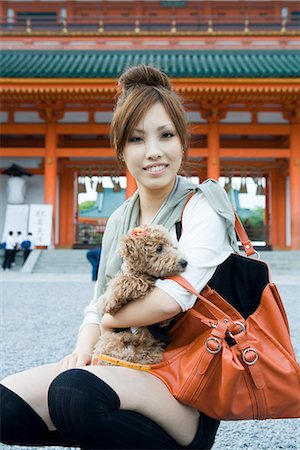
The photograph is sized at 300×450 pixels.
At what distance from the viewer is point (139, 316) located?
128 cm

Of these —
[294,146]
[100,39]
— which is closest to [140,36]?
[100,39]

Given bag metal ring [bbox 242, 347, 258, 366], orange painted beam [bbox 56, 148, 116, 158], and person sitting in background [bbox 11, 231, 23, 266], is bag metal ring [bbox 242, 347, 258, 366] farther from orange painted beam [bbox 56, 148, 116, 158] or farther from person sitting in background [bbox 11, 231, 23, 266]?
orange painted beam [bbox 56, 148, 116, 158]

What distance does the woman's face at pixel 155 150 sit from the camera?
148 centimetres

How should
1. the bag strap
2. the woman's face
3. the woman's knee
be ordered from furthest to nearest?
the woman's face
the bag strap
the woman's knee

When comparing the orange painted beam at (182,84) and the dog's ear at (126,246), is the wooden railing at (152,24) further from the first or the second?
the dog's ear at (126,246)

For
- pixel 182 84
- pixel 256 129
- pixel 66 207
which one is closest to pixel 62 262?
pixel 66 207

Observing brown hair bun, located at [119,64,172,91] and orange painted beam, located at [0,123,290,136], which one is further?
orange painted beam, located at [0,123,290,136]

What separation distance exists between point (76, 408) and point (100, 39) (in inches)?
523

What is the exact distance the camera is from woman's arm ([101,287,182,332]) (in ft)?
4.10

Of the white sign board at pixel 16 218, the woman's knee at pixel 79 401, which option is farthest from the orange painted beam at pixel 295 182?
the woman's knee at pixel 79 401

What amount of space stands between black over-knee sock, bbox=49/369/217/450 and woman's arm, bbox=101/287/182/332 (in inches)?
7.2

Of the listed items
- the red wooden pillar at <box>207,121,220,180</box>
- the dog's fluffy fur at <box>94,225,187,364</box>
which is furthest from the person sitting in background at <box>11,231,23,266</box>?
the dog's fluffy fur at <box>94,225,187,364</box>

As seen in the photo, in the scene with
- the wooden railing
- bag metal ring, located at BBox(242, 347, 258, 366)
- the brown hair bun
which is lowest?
bag metal ring, located at BBox(242, 347, 258, 366)

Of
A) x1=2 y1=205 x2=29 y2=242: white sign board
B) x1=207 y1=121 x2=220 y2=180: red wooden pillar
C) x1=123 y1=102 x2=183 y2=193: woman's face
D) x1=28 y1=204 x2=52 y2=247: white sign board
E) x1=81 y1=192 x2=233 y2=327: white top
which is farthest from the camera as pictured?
x1=2 y1=205 x2=29 y2=242: white sign board
